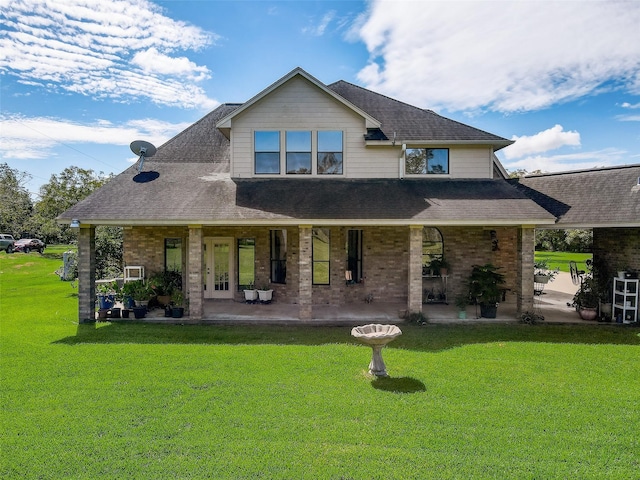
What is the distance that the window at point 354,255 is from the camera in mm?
13812

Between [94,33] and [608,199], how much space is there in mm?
18068

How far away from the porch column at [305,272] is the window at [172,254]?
19.0ft

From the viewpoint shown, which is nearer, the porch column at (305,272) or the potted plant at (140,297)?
the porch column at (305,272)

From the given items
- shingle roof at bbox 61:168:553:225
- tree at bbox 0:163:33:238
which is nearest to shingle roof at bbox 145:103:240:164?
shingle roof at bbox 61:168:553:225

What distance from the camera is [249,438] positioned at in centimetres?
508

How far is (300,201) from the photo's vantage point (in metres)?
11.8

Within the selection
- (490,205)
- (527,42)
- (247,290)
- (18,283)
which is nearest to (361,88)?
(527,42)

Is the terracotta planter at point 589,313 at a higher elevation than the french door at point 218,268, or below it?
below

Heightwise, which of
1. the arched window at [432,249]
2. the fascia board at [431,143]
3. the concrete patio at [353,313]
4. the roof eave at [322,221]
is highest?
the fascia board at [431,143]

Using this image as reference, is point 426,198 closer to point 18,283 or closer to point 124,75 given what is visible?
point 124,75

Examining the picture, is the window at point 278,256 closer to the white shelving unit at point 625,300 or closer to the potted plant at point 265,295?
the potted plant at point 265,295

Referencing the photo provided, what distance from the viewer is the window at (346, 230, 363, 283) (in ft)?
45.3

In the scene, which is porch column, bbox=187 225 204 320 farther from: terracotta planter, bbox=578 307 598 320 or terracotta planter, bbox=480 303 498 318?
terracotta planter, bbox=578 307 598 320

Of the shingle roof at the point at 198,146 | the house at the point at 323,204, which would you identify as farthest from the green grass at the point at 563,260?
the shingle roof at the point at 198,146
